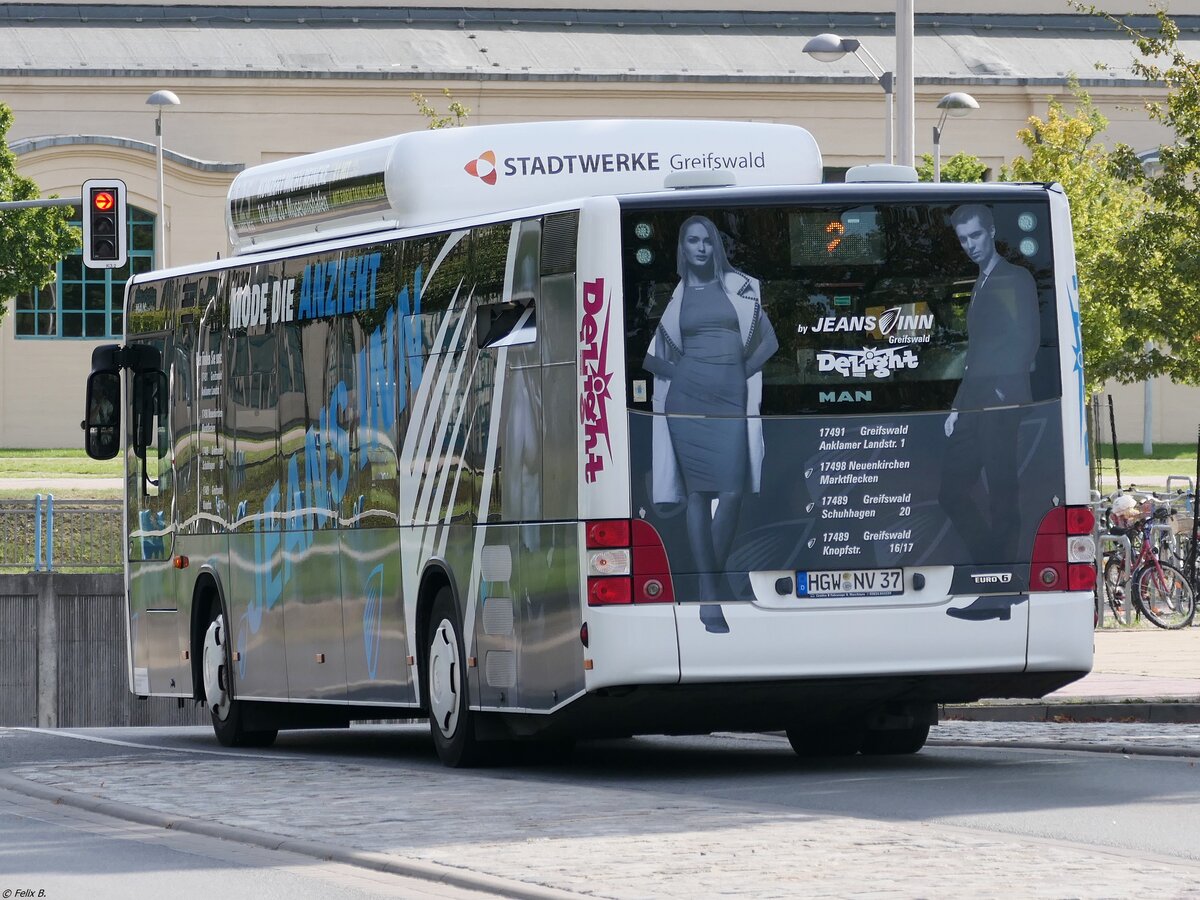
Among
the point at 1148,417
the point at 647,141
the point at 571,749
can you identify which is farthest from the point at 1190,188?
the point at 1148,417

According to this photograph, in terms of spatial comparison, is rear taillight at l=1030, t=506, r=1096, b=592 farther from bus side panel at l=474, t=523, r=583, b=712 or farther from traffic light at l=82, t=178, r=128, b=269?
traffic light at l=82, t=178, r=128, b=269

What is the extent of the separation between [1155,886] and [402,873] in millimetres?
2767

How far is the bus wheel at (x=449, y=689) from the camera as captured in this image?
14039 mm

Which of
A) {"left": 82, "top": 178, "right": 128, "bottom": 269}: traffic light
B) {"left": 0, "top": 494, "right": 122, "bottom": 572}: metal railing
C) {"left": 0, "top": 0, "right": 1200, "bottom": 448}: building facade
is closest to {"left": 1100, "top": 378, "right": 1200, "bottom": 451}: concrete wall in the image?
{"left": 0, "top": 0, "right": 1200, "bottom": 448}: building facade

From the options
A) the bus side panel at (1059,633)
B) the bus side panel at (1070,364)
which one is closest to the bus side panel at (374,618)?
the bus side panel at (1059,633)

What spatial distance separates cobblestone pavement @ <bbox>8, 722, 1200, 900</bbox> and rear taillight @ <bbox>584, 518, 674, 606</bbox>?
971 mm

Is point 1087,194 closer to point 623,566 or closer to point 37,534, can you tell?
point 37,534

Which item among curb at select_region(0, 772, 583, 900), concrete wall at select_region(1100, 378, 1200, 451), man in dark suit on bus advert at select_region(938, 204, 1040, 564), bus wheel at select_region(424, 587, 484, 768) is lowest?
curb at select_region(0, 772, 583, 900)

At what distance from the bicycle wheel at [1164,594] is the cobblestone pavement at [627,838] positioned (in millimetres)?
12079

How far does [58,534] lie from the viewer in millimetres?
33062

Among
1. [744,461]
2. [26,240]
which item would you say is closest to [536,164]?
[744,461]

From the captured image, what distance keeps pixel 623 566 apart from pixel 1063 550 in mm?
2360

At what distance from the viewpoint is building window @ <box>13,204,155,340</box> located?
58906 millimetres

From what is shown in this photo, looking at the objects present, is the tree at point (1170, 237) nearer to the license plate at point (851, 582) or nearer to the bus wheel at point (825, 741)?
the bus wheel at point (825, 741)
